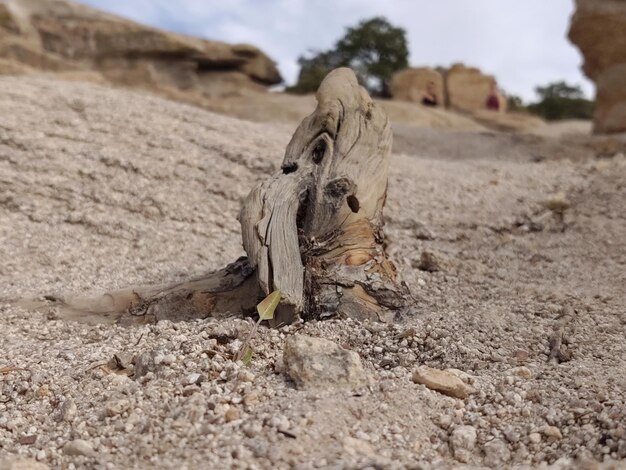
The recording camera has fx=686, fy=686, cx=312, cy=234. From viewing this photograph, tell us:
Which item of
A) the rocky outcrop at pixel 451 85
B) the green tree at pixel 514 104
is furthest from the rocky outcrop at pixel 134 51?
the green tree at pixel 514 104

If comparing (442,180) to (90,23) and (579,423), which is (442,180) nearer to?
(579,423)

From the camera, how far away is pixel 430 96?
18.6 meters

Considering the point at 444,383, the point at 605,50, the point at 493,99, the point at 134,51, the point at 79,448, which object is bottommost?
the point at 79,448

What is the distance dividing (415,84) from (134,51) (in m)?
7.51

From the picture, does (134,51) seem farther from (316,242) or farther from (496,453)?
(496,453)

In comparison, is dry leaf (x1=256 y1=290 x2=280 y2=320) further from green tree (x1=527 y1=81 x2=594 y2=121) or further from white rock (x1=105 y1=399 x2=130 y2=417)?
green tree (x1=527 y1=81 x2=594 y2=121)

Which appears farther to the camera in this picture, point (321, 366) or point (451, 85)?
point (451, 85)

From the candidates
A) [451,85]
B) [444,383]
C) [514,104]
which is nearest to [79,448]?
[444,383]

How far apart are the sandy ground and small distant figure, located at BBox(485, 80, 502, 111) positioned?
10585 mm

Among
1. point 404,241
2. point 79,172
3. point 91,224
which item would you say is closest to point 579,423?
point 404,241

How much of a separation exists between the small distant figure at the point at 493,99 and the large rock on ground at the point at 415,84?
4.78 ft

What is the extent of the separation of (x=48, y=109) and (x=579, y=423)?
23.6ft

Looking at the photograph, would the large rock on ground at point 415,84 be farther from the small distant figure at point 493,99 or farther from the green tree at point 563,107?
the green tree at point 563,107

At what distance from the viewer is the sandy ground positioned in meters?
2.33
